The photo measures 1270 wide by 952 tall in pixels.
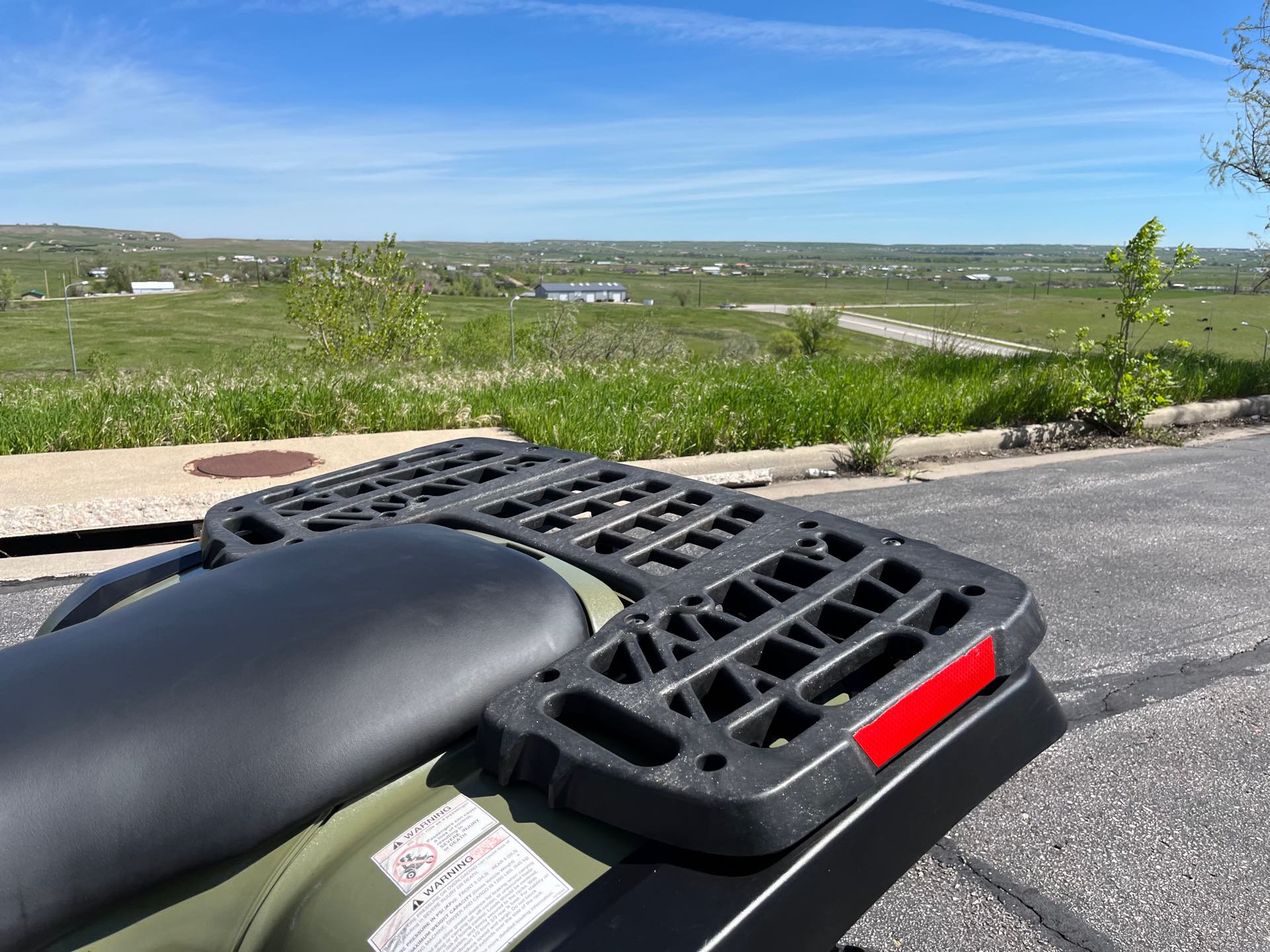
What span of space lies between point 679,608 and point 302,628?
0.63 meters

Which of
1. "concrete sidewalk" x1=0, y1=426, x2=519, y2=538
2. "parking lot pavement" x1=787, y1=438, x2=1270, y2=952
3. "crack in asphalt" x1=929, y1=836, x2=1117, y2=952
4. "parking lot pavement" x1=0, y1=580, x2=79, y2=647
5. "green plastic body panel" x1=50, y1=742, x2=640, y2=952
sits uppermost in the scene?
"green plastic body panel" x1=50, y1=742, x2=640, y2=952

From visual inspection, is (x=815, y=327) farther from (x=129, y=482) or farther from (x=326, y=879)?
(x=326, y=879)

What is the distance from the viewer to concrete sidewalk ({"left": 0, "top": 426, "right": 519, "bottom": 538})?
5.48 m

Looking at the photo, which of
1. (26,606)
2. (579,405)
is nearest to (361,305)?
(579,405)

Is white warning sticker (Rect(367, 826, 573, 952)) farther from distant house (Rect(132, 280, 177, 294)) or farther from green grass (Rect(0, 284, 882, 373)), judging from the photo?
distant house (Rect(132, 280, 177, 294))

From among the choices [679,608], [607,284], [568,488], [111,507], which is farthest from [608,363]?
[607,284]

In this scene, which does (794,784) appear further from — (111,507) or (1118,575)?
(111,507)

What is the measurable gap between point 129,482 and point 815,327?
3410 inches

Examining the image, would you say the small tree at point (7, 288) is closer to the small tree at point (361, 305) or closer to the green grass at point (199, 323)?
the green grass at point (199, 323)

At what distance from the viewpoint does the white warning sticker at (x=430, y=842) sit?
1.21m

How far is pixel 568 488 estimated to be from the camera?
2.47 metres

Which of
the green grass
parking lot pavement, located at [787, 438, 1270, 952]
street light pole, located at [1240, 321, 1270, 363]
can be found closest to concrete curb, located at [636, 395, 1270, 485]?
parking lot pavement, located at [787, 438, 1270, 952]

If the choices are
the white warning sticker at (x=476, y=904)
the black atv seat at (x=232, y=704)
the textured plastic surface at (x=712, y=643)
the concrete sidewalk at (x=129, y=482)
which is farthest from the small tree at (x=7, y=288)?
the white warning sticker at (x=476, y=904)

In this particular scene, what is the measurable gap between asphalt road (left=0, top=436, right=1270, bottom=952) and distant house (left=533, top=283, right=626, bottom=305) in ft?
358
